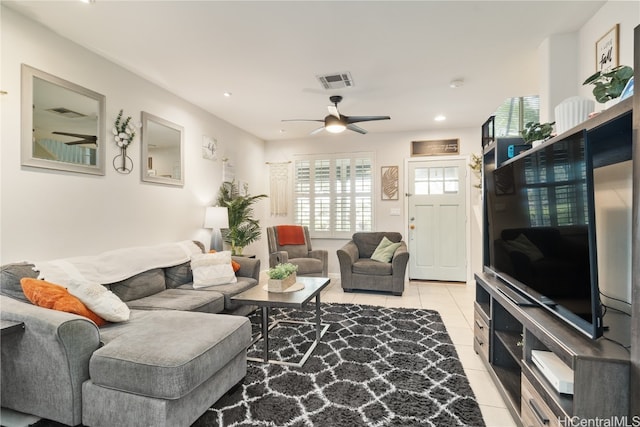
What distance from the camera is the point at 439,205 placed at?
17.6 ft

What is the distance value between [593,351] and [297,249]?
4279mm

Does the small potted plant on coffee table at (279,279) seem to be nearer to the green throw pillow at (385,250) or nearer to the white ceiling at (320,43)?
the white ceiling at (320,43)

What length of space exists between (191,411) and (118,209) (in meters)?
2.12

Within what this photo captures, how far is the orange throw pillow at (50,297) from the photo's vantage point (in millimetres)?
1827

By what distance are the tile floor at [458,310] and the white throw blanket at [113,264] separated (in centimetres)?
206

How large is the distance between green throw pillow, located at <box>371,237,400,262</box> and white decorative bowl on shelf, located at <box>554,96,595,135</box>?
10.9ft

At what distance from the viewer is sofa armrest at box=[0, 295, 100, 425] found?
162 cm

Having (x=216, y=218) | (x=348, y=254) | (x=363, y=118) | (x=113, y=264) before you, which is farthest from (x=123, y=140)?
(x=348, y=254)

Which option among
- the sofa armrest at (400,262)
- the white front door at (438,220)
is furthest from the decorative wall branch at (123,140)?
the white front door at (438,220)

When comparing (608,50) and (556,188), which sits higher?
(608,50)

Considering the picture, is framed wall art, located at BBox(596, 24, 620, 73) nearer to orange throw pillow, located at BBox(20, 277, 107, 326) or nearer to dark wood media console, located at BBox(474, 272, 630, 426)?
dark wood media console, located at BBox(474, 272, 630, 426)

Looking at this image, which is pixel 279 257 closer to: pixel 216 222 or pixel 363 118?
pixel 216 222

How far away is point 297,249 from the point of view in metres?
5.23

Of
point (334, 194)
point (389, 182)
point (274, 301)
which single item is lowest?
point (274, 301)
